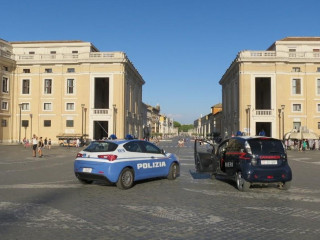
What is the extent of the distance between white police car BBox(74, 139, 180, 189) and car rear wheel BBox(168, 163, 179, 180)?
96 cm


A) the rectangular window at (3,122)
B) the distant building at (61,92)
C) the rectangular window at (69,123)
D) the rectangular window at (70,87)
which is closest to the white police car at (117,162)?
the distant building at (61,92)

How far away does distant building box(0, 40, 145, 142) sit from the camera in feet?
170

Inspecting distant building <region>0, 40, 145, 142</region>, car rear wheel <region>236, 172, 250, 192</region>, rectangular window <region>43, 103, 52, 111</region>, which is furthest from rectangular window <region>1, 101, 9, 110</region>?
car rear wheel <region>236, 172, 250, 192</region>

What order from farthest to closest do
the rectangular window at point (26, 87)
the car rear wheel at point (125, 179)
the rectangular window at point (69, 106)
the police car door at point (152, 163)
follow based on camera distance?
the rectangular window at point (26, 87) < the rectangular window at point (69, 106) < the police car door at point (152, 163) < the car rear wheel at point (125, 179)

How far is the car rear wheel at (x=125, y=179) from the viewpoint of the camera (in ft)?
34.3

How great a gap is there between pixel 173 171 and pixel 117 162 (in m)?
3.22

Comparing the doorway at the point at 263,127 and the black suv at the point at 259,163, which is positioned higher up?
the doorway at the point at 263,127

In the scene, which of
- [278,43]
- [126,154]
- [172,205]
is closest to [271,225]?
[172,205]

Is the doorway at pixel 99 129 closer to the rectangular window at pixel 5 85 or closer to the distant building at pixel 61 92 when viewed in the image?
the distant building at pixel 61 92

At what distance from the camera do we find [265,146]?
34.1ft

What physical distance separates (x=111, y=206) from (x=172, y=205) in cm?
143

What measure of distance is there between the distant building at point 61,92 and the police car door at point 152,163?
38.6m

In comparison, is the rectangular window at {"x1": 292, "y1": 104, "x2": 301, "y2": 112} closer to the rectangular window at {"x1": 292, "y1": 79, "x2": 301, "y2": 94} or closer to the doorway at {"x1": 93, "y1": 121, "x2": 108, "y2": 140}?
the rectangular window at {"x1": 292, "y1": 79, "x2": 301, "y2": 94}

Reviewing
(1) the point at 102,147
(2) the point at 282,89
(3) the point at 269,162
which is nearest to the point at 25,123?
(2) the point at 282,89
